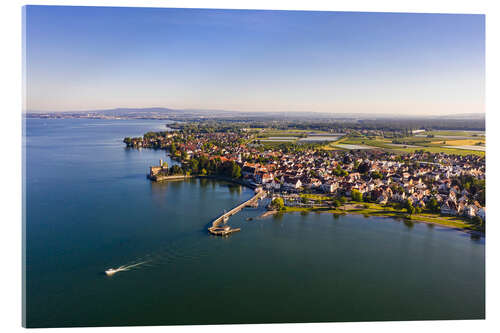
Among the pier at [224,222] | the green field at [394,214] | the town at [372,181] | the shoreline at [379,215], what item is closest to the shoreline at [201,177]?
the town at [372,181]

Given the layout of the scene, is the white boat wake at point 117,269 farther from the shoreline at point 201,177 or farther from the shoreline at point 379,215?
the shoreline at point 201,177

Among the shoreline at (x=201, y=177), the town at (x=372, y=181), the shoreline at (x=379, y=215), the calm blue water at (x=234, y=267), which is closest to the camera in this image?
the calm blue water at (x=234, y=267)

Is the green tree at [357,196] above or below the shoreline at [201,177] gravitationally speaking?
below

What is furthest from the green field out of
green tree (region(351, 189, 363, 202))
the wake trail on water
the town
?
the wake trail on water

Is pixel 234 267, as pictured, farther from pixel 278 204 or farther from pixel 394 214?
pixel 394 214

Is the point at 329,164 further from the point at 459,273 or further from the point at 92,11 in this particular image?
the point at 92,11

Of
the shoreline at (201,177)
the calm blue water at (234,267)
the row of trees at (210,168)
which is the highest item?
A: the row of trees at (210,168)
